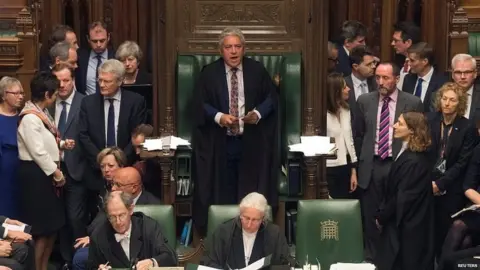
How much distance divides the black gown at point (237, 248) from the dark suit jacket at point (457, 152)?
1.51 metres

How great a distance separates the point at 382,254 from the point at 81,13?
4.83 meters

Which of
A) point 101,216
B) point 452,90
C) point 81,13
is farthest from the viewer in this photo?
point 81,13

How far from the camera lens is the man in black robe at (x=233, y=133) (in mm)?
8883

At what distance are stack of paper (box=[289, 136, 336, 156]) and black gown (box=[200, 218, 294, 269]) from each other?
1.41 metres

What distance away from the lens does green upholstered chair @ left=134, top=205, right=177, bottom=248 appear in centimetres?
788

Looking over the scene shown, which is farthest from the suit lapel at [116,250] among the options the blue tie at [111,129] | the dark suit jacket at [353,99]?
the dark suit jacket at [353,99]

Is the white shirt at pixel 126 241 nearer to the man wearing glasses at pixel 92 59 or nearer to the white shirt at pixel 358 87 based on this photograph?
the man wearing glasses at pixel 92 59

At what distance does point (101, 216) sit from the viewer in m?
7.91

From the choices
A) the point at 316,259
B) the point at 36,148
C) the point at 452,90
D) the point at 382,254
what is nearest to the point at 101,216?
the point at 36,148

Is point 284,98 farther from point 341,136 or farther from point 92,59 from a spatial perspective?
point 92,59

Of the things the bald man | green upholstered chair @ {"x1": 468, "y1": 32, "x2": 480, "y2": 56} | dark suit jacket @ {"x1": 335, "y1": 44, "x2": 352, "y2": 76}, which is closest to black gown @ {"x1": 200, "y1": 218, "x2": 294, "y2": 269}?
the bald man

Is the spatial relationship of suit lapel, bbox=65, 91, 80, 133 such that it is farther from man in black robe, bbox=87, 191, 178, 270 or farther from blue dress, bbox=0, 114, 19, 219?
man in black robe, bbox=87, 191, 178, 270

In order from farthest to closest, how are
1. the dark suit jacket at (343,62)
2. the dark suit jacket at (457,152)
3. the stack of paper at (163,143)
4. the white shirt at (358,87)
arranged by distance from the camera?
the dark suit jacket at (343,62), the white shirt at (358,87), the stack of paper at (163,143), the dark suit jacket at (457,152)

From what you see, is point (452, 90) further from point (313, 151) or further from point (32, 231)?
point (32, 231)
